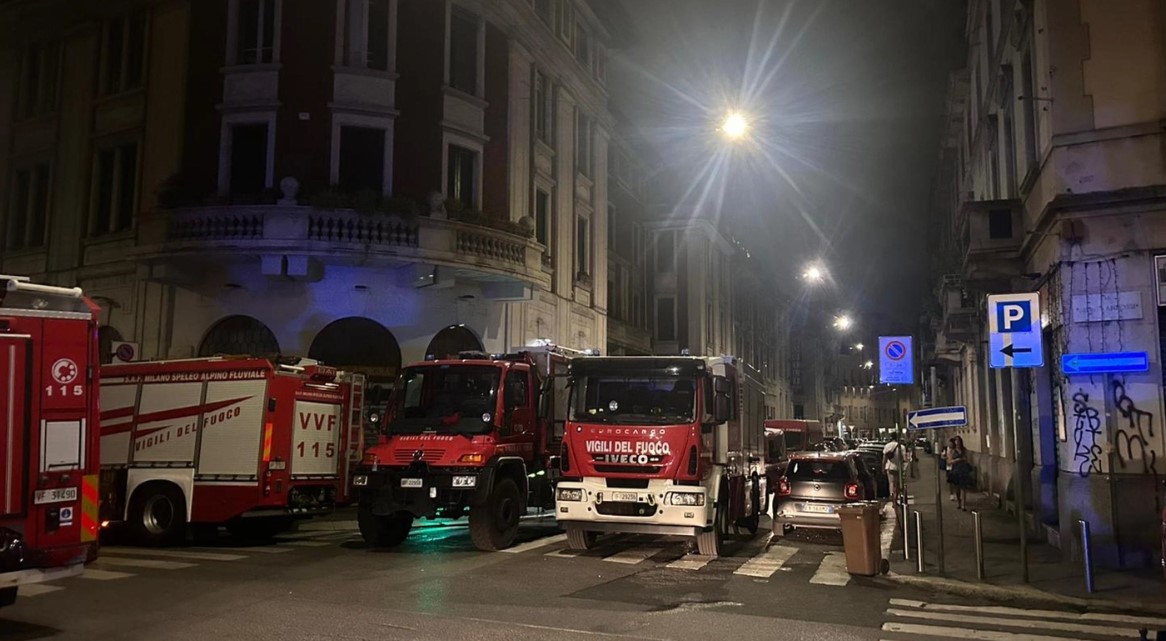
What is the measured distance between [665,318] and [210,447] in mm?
35914

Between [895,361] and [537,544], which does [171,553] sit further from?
[895,361]

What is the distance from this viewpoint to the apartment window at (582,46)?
3175 cm

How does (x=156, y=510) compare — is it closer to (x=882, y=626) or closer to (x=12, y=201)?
(x=882, y=626)

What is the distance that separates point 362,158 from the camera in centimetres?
2272

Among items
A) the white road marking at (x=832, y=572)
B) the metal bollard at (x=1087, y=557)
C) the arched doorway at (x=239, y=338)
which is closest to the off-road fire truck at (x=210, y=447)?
the arched doorway at (x=239, y=338)

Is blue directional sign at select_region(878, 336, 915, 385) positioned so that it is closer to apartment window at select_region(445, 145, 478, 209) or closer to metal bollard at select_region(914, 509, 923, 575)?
metal bollard at select_region(914, 509, 923, 575)

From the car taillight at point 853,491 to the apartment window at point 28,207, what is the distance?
2392cm

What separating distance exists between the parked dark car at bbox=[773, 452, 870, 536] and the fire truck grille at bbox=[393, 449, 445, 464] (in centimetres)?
609

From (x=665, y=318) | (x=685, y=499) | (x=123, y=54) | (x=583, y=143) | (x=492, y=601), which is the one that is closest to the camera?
(x=492, y=601)

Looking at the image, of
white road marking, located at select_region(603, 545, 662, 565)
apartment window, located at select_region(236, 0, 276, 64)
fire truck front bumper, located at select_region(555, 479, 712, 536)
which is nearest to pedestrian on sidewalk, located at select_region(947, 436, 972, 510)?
white road marking, located at select_region(603, 545, 662, 565)

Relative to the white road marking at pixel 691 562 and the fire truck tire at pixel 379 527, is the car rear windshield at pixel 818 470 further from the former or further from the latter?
the fire truck tire at pixel 379 527

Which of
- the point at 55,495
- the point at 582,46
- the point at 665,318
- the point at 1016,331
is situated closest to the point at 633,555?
the point at 1016,331

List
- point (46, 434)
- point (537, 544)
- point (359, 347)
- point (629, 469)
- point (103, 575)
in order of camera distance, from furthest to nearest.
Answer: point (359, 347) < point (537, 544) < point (629, 469) < point (103, 575) < point (46, 434)

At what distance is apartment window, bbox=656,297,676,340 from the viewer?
48.1m
